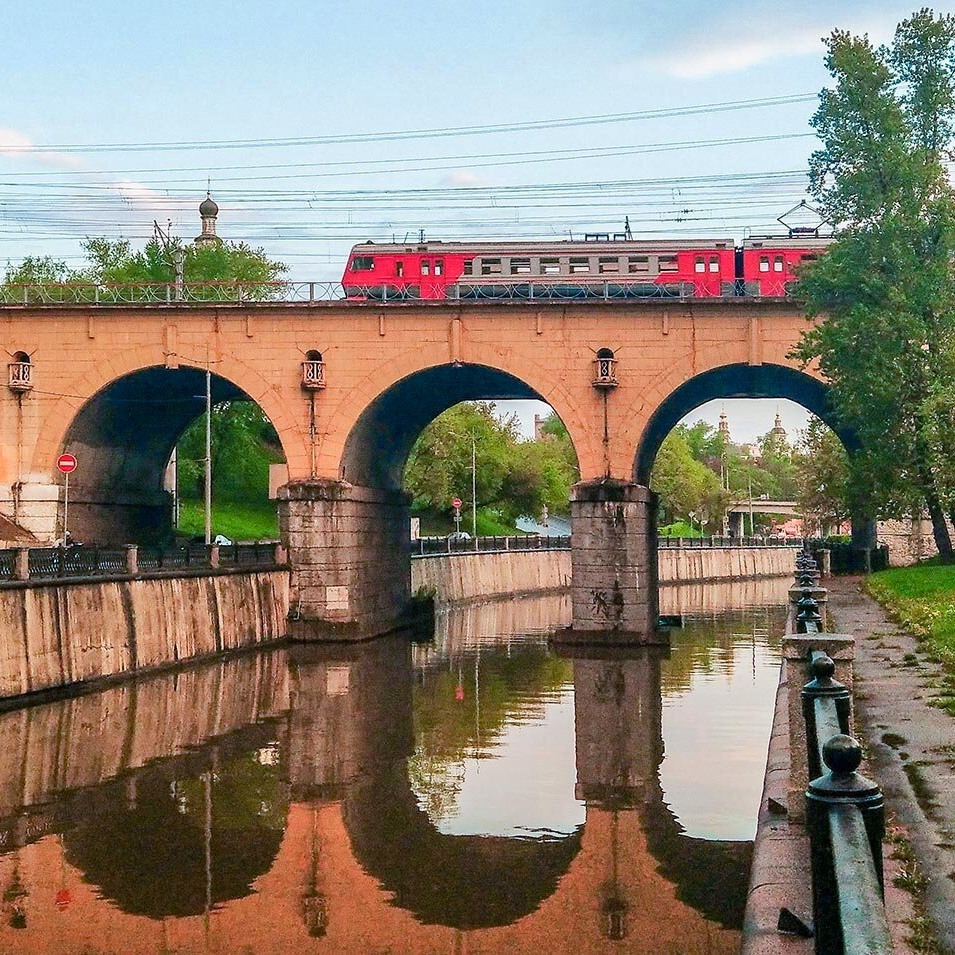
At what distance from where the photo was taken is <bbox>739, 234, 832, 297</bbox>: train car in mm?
45312

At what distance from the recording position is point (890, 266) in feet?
132

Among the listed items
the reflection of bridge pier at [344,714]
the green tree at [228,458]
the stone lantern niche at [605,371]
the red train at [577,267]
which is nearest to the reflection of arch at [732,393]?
the stone lantern niche at [605,371]

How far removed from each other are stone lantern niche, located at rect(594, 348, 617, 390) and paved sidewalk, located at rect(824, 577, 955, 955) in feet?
59.1

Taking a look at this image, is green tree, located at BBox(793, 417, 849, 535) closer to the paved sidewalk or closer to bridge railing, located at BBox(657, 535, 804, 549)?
bridge railing, located at BBox(657, 535, 804, 549)

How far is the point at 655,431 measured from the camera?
145 ft

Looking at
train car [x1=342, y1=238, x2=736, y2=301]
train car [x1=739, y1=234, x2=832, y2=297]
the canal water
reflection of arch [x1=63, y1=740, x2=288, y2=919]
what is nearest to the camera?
the canal water

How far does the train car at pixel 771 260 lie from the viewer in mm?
45312

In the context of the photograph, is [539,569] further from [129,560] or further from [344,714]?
[344,714]

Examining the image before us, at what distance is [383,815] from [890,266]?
29.3 meters

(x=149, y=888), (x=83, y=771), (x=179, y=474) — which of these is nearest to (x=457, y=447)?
(x=179, y=474)

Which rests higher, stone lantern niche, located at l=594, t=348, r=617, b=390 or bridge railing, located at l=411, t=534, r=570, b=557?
stone lantern niche, located at l=594, t=348, r=617, b=390

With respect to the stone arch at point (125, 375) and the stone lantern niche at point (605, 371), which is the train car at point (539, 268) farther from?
the stone arch at point (125, 375)

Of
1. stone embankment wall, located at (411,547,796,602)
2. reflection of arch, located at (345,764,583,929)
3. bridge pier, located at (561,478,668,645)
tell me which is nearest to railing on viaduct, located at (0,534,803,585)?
bridge pier, located at (561,478,668,645)

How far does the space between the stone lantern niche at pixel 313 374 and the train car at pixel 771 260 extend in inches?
607
